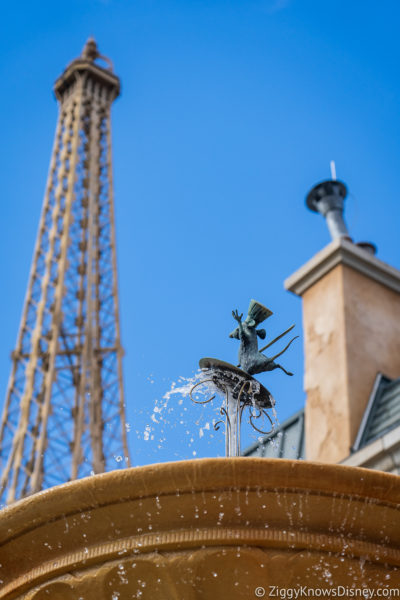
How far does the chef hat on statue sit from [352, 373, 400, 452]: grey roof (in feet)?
14.5

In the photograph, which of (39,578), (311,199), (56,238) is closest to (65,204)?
(56,238)

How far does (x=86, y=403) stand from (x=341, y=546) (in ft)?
156

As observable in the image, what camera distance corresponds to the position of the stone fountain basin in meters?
4.10

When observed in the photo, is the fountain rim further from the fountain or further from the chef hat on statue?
the chef hat on statue

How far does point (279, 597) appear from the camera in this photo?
423 centimetres

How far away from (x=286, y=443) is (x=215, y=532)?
8.42m

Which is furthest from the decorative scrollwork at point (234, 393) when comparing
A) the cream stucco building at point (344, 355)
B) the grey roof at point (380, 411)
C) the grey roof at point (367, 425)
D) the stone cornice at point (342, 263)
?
the stone cornice at point (342, 263)

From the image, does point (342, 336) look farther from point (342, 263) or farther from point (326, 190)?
point (326, 190)

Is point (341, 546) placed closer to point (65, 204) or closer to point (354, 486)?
point (354, 486)

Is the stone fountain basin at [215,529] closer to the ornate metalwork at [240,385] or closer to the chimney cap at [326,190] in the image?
the ornate metalwork at [240,385]

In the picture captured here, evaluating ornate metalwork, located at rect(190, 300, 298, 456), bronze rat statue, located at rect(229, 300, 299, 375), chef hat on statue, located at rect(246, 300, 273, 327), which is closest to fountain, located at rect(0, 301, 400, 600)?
ornate metalwork, located at rect(190, 300, 298, 456)

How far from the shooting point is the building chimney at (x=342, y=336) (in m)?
11.3

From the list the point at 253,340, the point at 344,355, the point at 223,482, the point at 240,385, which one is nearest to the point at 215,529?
the point at 223,482

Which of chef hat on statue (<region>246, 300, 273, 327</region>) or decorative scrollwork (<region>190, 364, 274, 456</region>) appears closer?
decorative scrollwork (<region>190, 364, 274, 456</region>)
